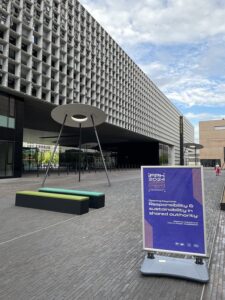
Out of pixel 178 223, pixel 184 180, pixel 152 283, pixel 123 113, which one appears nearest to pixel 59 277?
pixel 152 283

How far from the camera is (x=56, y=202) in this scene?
9180 millimetres

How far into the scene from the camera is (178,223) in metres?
4.25

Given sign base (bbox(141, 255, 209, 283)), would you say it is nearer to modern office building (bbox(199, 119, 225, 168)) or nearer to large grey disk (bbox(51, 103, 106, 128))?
large grey disk (bbox(51, 103, 106, 128))

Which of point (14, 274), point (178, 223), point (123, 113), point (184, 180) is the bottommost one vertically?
point (14, 274)

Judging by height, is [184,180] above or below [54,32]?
below

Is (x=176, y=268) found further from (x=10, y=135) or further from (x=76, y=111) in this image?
(x=10, y=135)

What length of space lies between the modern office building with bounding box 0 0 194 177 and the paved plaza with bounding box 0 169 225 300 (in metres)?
19.1

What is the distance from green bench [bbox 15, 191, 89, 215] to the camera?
→ 28.6 ft

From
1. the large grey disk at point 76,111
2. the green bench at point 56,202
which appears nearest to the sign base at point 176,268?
the green bench at point 56,202

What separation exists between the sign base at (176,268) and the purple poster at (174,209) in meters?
0.25

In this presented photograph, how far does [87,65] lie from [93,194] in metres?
30.8

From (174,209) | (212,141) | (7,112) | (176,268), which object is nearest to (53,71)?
(7,112)

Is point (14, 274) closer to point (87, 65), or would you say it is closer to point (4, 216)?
point (4, 216)

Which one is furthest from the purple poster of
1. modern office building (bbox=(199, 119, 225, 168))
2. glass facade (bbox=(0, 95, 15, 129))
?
modern office building (bbox=(199, 119, 225, 168))
